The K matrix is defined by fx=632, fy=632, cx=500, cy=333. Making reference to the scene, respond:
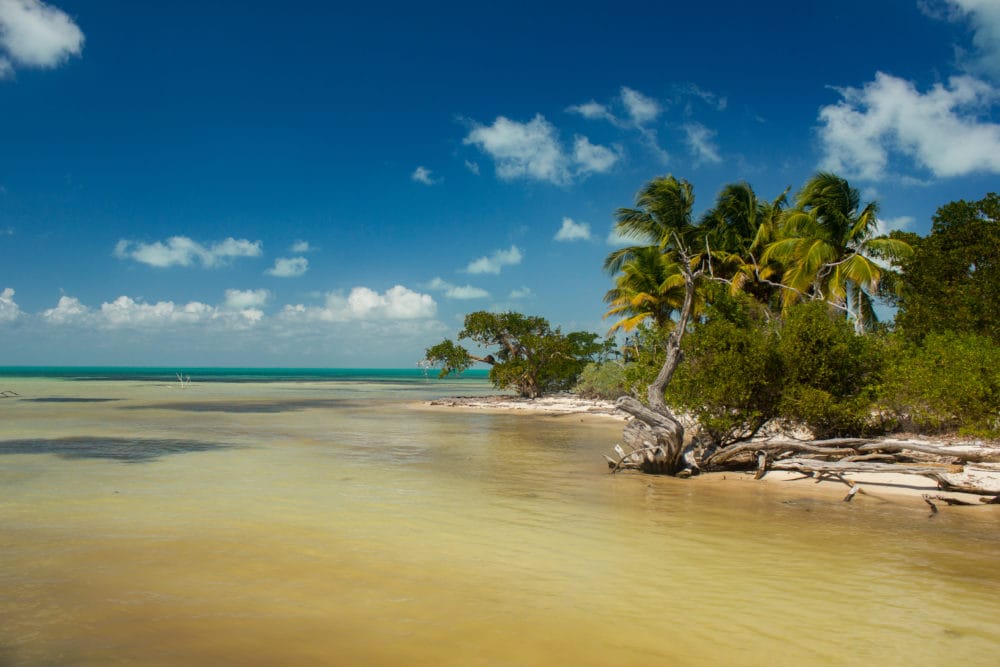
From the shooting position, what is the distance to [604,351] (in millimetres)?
45781

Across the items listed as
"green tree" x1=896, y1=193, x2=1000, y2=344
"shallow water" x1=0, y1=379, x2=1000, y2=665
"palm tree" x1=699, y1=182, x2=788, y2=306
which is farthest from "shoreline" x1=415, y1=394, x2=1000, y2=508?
"palm tree" x1=699, y1=182, x2=788, y2=306

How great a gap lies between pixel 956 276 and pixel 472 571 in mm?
18165

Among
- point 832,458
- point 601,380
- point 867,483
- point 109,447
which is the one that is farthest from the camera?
point 601,380

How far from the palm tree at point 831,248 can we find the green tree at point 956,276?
2.94 meters

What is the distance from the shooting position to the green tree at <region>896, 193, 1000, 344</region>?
1706cm

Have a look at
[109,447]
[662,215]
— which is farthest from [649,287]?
[109,447]

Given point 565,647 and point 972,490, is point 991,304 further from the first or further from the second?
point 565,647

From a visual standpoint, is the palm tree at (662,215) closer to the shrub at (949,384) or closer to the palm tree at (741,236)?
the palm tree at (741,236)

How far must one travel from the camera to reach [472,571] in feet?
23.3

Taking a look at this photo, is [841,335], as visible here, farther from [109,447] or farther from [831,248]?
[109,447]

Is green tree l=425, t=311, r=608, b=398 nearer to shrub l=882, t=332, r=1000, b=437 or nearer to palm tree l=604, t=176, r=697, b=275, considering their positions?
palm tree l=604, t=176, r=697, b=275

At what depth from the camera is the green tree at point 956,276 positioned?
17062 mm

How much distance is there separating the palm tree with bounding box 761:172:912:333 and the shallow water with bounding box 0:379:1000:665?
13.5m

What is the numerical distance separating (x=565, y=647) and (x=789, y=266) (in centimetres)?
2370
